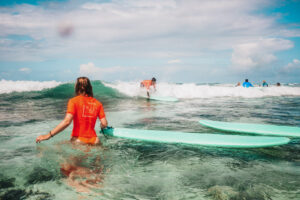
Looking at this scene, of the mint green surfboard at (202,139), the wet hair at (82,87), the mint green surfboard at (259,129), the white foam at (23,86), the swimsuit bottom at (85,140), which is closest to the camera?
the wet hair at (82,87)

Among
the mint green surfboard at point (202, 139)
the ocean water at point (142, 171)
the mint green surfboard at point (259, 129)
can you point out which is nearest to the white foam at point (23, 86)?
the ocean water at point (142, 171)

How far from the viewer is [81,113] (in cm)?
335

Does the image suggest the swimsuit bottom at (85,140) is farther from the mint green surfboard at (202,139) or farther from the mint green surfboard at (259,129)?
the mint green surfboard at (259,129)

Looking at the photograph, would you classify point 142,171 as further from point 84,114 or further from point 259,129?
point 259,129

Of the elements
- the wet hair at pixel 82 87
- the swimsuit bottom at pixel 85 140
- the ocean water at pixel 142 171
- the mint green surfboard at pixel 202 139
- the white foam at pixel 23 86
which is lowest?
the ocean water at pixel 142 171

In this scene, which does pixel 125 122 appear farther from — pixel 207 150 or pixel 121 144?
pixel 207 150

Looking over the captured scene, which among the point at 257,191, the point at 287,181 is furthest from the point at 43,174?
the point at 287,181

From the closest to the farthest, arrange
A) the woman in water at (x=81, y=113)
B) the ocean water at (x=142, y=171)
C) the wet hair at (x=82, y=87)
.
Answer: the ocean water at (x=142, y=171) → the woman in water at (x=81, y=113) → the wet hair at (x=82, y=87)

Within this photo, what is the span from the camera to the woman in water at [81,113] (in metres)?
3.24

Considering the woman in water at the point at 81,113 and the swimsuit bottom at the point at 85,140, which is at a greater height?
the woman in water at the point at 81,113

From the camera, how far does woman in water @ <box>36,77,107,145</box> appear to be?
127 inches

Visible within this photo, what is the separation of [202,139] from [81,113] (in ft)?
8.00

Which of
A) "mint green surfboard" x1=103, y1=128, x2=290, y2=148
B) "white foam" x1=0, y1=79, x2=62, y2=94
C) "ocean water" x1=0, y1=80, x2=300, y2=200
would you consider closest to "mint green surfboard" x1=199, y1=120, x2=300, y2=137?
"ocean water" x1=0, y1=80, x2=300, y2=200

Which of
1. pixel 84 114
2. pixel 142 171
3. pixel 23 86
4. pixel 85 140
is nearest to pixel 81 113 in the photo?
pixel 84 114
